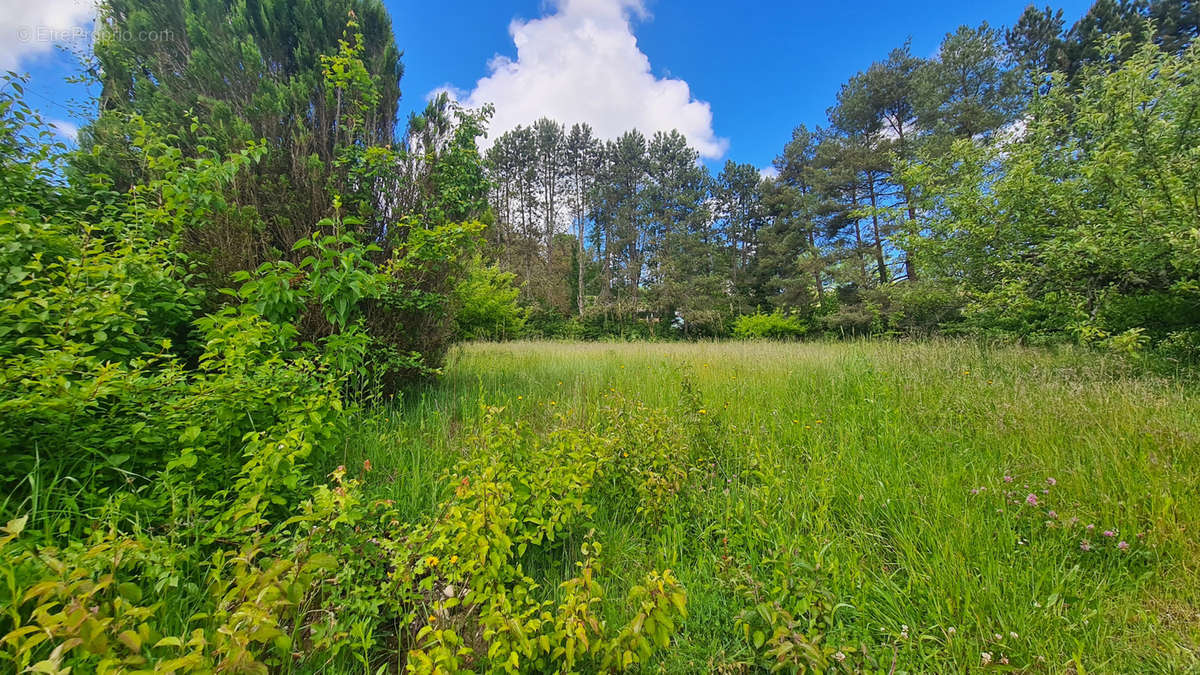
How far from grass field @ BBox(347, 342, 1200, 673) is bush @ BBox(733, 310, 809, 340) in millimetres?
14625

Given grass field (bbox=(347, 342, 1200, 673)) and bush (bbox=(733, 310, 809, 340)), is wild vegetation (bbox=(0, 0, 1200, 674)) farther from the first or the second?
bush (bbox=(733, 310, 809, 340))

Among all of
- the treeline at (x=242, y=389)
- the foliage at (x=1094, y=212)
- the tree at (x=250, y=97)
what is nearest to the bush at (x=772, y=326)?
the foliage at (x=1094, y=212)

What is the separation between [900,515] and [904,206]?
8.64m

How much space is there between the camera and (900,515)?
1900 mm

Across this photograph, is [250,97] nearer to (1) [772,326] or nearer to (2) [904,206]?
(2) [904,206]

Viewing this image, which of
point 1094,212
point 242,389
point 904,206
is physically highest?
point 904,206

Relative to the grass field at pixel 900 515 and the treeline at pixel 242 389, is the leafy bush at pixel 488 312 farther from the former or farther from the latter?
the grass field at pixel 900 515

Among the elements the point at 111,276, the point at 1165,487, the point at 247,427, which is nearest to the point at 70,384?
the point at 247,427

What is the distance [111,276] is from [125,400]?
0.76 meters

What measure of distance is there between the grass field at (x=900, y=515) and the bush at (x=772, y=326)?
14.6 metres

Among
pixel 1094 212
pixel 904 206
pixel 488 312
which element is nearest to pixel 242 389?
pixel 1094 212

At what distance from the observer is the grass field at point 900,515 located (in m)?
1.27

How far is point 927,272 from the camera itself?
7.08 metres

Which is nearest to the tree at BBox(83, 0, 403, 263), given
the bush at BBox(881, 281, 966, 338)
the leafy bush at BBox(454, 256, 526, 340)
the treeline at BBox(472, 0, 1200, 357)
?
the treeline at BBox(472, 0, 1200, 357)
